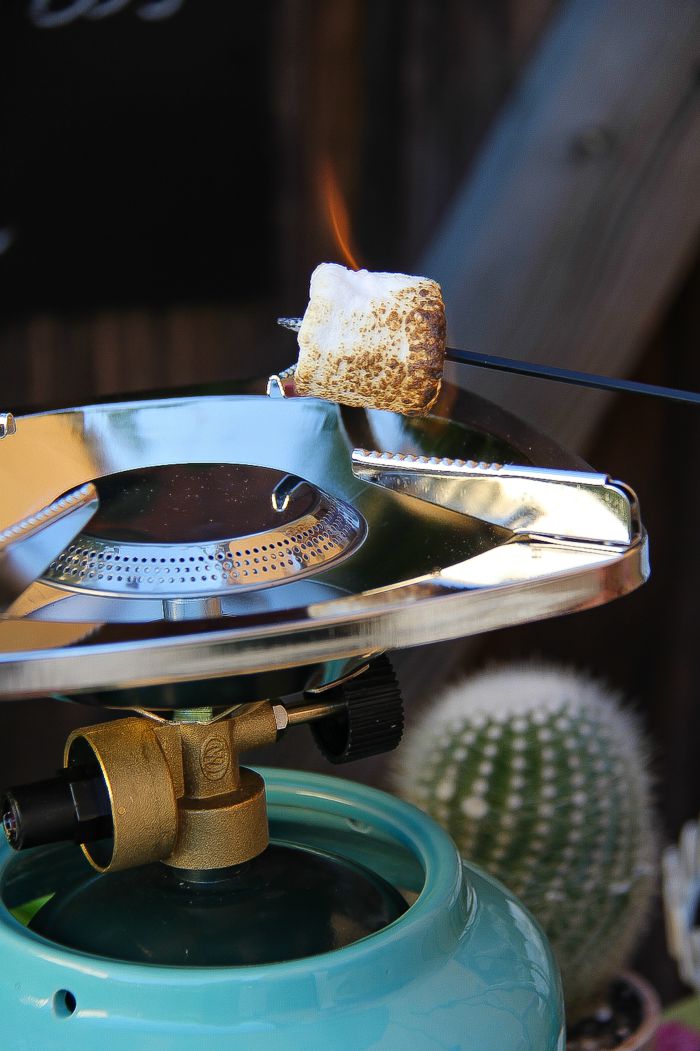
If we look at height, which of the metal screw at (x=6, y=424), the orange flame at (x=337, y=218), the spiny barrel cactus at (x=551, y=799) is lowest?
the spiny barrel cactus at (x=551, y=799)

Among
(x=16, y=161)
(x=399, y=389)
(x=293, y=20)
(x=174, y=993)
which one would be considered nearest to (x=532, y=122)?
(x=293, y=20)

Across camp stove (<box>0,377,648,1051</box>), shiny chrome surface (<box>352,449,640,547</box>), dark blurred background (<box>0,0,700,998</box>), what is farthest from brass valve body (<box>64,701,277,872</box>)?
dark blurred background (<box>0,0,700,998</box>)

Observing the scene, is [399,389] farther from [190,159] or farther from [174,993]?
[190,159]

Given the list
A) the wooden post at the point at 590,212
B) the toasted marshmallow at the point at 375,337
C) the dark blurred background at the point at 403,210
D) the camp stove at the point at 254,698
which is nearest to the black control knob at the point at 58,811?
the camp stove at the point at 254,698

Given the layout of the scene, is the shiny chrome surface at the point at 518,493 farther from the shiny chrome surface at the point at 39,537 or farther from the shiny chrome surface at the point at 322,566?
the shiny chrome surface at the point at 39,537

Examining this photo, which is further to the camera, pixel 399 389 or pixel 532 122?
pixel 532 122

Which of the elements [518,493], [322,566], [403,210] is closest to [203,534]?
[322,566]

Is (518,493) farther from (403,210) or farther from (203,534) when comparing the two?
(403,210)
